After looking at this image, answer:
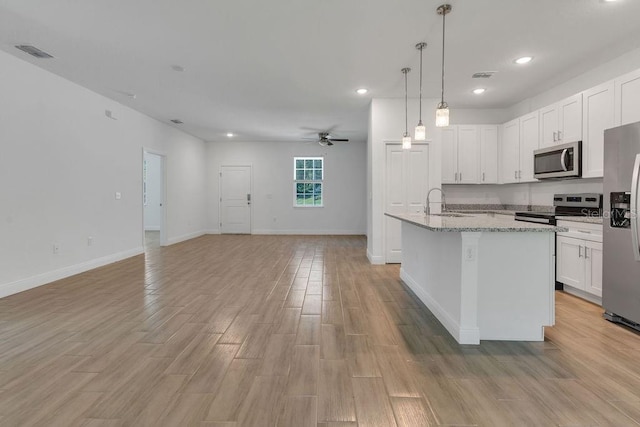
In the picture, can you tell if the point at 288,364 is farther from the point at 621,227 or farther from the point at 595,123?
the point at 595,123

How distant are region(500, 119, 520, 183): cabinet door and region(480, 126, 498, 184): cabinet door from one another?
0.34ft

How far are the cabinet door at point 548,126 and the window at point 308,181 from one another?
233 inches

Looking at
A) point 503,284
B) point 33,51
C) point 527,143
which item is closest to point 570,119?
point 527,143

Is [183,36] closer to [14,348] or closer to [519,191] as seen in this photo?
[14,348]

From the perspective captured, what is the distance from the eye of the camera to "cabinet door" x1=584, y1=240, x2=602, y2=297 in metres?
3.24

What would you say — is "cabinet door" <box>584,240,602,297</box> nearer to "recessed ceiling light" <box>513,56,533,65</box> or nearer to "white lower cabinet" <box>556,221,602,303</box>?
"white lower cabinet" <box>556,221,602,303</box>

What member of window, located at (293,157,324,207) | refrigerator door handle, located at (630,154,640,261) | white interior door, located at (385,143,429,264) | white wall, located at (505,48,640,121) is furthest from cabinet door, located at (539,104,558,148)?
window, located at (293,157,324,207)

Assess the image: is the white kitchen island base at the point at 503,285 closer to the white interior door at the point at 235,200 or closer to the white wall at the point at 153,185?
the white interior door at the point at 235,200

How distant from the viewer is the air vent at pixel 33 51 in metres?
3.46

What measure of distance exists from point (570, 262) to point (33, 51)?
6.38 m

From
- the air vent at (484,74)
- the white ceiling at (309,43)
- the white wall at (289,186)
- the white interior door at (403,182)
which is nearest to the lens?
the white ceiling at (309,43)

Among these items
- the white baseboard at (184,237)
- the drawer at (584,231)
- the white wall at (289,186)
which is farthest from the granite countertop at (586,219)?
the white baseboard at (184,237)

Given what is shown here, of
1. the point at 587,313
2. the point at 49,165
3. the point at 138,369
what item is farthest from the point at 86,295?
the point at 587,313

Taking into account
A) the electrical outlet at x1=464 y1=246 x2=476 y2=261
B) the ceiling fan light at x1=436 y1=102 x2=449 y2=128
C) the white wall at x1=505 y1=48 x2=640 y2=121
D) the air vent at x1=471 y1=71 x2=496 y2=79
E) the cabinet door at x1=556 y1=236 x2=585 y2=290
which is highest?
the air vent at x1=471 y1=71 x2=496 y2=79
